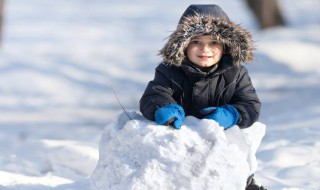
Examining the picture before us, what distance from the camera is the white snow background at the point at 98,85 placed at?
6.14m

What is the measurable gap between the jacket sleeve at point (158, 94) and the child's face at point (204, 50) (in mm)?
171

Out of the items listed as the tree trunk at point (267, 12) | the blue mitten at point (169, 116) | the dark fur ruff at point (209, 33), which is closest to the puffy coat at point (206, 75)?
the dark fur ruff at point (209, 33)

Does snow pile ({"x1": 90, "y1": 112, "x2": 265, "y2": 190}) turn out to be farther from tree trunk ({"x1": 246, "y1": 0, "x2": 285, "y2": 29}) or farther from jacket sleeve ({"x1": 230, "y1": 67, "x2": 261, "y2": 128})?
tree trunk ({"x1": 246, "y1": 0, "x2": 285, "y2": 29})

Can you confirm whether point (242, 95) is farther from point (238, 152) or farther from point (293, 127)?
point (293, 127)

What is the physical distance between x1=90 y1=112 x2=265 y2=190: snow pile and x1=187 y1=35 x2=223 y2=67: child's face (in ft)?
1.24

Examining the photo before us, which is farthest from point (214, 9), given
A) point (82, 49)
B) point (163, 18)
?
point (163, 18)

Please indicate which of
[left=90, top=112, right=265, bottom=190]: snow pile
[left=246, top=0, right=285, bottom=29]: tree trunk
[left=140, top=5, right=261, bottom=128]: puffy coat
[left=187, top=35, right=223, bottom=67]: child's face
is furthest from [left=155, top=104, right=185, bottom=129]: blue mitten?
[left=246, top=0, right=285, bottom=29]: tree trunk

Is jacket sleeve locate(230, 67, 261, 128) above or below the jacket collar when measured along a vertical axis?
below

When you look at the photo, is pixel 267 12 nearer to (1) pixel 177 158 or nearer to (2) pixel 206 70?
(2) pixel 206 70

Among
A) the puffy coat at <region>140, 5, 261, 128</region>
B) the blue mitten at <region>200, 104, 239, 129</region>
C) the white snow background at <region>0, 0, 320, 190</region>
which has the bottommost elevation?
the white snow background at <region>0, 0, 320, 190</region>

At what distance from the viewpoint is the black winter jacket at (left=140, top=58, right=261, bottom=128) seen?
451cm

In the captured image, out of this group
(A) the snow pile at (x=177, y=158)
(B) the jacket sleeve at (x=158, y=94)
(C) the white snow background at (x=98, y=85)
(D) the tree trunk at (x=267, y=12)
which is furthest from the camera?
(D) the tree trunk at (x=267, y=12)

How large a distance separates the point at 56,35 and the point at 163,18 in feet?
14.7

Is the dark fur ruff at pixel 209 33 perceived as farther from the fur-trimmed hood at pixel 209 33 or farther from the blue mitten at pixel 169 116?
the blue mitten at pixel 169 116
